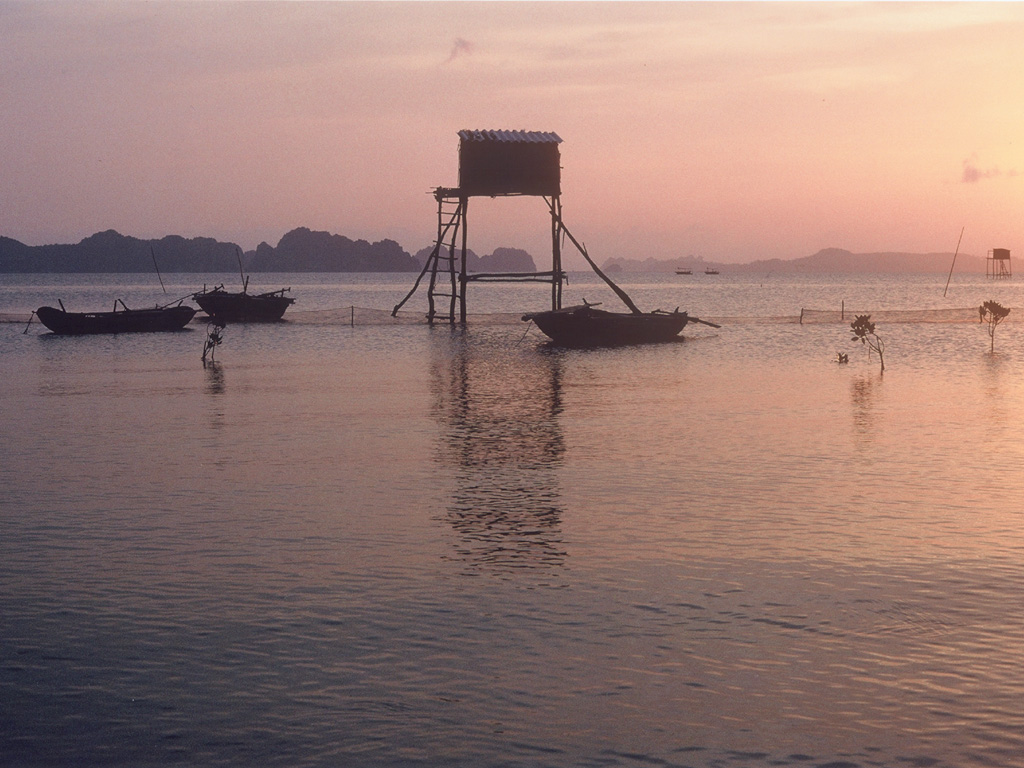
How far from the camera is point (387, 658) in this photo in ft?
30.6

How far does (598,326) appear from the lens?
52156 mm

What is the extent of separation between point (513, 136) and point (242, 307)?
26577mm

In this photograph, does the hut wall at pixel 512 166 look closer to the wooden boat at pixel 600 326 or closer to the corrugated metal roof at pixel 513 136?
the corrugated metal roof at pixel 513 136

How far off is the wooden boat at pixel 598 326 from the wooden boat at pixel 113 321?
24.8 metres

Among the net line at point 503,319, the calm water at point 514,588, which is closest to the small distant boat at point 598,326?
the net line at point 503,319

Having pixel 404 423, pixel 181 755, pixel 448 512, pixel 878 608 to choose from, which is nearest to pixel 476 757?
pixel 181 755

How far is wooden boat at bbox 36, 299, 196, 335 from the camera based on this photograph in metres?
63.3

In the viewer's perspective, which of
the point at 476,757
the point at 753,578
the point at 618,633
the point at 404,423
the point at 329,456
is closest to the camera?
the point at 476,757

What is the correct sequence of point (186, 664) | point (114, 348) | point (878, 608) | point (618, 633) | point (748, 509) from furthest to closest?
1. point (114, 348)
2. point (748, 509)
3. point (878, 608)
4. point (618, 633)
5. point (186, 664)

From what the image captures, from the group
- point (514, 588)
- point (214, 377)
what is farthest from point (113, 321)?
point (514, 588)

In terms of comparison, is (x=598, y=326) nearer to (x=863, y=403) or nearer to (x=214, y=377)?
(x=214, y=377)

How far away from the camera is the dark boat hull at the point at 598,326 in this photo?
52088mm

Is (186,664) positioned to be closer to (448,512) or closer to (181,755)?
(181,755)

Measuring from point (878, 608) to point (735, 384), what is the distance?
78.2ft
